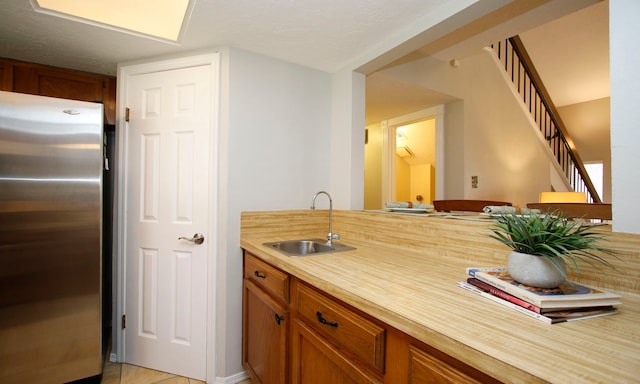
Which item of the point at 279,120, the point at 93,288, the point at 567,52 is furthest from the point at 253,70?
the point at 567,52

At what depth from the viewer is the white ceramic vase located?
779mm

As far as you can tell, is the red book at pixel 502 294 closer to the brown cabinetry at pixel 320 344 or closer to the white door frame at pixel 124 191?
the brown cabinetry at pixel 320 344

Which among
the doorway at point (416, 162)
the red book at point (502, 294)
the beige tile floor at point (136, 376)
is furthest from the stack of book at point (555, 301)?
the doorway at point (416, 162)

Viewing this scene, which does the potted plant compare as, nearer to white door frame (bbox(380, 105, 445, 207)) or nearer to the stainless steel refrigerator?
the stainless steel refrigerator

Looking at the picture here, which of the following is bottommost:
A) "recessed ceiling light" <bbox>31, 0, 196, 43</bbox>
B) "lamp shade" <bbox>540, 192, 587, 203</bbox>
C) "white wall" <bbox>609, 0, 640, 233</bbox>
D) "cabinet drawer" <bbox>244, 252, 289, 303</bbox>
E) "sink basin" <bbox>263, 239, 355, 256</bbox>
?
"cabinet drawer" <bbox>244, 252, 289, 303</bbox>

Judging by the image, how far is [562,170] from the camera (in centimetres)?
399

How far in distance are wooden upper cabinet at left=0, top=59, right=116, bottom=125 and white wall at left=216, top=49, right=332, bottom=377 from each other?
1.11m

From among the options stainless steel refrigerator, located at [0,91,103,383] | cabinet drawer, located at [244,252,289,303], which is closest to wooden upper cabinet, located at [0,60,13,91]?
stainless steel refrigerator, located at [0,91,103,383]

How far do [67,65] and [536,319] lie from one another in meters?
2.98

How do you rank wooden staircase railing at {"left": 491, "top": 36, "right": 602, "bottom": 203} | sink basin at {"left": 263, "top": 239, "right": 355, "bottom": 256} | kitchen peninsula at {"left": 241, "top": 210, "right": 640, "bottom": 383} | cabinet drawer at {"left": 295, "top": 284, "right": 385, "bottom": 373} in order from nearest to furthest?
kitchen peninsula at {"left": 241, "top": 210, "right": 640, "bottom": 383} → cabinet drawer at {"left": 295, "top": 284, "right": 385, "bottom": 373} → sink basin at {"left": 263, "top": 239, "right": 355, "bottom": 256} → wooden staircase railing at {"left": 491, "top": 36, "right": 602, "bottom": 203}

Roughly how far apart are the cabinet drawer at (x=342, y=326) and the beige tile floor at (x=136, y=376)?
3.60ft

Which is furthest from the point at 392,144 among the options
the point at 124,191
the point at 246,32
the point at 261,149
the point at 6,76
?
the point at 6,76

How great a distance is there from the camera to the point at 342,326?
967 millimetres

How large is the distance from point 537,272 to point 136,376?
7.48 ft
